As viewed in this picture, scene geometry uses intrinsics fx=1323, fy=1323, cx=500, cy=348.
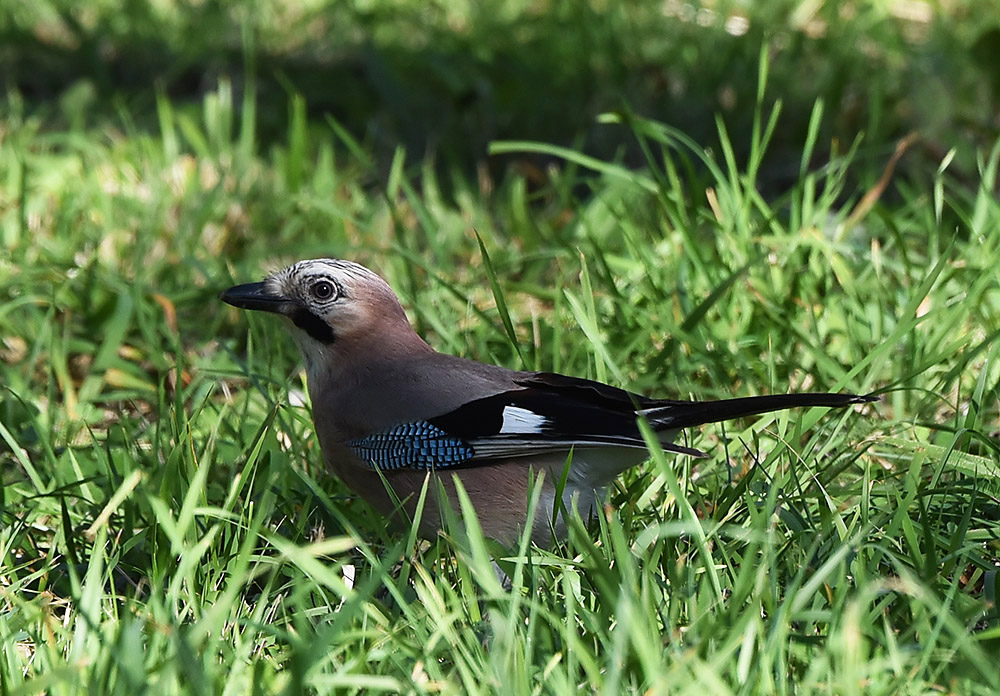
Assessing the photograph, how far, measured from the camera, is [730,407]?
2791 mm

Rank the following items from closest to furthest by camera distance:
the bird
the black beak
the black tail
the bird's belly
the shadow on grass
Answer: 1. the black tail
2. the bird
3. the bird's belly
4. the black beak
5. the shadow on grass

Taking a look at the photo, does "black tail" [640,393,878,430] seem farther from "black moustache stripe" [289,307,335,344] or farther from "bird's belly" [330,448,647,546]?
"black moustache stripe" [289,307,335,344]

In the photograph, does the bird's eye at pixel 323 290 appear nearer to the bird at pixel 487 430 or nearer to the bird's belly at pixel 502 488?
the bird at pixel 487 430

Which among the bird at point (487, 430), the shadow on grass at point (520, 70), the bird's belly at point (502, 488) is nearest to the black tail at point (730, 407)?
the bird at point (487, 430)

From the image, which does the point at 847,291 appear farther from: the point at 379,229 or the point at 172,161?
the point at 172,161

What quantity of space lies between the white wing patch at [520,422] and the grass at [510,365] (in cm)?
27

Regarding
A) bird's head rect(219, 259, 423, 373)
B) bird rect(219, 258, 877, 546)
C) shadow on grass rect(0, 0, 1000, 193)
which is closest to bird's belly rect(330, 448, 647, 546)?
bird rect(219, 258, 877, 546)

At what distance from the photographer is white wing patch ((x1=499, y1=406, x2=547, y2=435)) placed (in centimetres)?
296

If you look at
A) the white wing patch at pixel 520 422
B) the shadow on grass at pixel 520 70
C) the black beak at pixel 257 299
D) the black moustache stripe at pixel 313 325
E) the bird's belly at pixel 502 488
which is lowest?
the bird's belly at pixel 502 488

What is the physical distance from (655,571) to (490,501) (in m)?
0.57

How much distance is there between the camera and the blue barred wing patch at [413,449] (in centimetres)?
306

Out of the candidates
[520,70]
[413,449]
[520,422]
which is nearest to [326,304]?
[413,449]

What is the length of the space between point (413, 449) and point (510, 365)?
0.88 meters

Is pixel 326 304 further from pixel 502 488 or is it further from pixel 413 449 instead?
pixel 502 488
